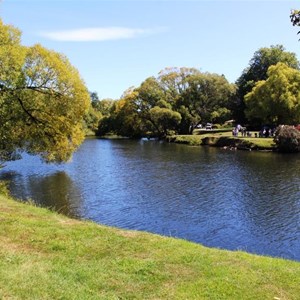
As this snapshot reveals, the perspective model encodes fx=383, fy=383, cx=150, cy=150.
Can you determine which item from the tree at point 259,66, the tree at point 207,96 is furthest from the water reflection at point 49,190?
the tree at point 259,66

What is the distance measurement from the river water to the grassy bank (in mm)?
9547

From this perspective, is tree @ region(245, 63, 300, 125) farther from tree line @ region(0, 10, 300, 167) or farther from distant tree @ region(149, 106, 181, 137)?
distant tree @ region(149, 106, 181, 137)

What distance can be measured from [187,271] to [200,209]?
17936 mm

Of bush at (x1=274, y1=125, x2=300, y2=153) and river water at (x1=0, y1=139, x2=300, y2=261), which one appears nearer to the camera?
river water at (x1=0, y1=139, x2=300, y2=261)

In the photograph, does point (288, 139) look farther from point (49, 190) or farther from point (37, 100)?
point (37, 100)

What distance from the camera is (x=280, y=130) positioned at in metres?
63.2

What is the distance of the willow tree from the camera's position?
87.5 ft

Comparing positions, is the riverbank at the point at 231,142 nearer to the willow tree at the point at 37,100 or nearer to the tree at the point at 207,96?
the tree at the point at 207,96

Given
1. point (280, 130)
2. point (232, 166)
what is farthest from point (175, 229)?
point (280, 130)

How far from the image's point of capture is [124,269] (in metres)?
9.11

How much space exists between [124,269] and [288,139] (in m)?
58.8

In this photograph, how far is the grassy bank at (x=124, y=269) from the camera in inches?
310

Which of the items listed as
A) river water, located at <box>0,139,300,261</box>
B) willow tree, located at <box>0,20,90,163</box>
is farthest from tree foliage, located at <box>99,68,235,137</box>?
willow tree, located at <box>0,20,90,163</box>

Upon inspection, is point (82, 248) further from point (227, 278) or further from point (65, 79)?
point (65, 79)
